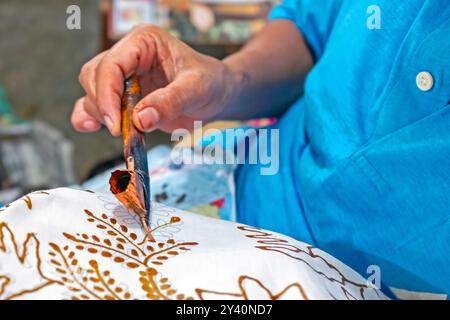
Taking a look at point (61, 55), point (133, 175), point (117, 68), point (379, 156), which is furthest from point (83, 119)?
point (61, 55)

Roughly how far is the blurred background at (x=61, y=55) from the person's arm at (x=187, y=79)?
3.58 feet

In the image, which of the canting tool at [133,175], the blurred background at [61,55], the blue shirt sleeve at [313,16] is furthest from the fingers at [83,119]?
the blurred background at [61,55]

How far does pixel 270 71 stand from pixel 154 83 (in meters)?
0.22

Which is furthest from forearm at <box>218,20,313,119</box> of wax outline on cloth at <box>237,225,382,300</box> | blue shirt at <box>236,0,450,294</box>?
wax outline on cloth at <box>237,225,382,300</box>

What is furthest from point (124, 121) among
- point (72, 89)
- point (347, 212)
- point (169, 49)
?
point (72, 89)

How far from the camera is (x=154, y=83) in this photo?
2.57ft

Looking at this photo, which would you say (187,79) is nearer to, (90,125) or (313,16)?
(90,125)

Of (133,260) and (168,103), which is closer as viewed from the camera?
(133,260)

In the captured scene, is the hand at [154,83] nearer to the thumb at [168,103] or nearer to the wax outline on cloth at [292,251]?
the thumb at [168,103]

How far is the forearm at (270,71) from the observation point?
0.88 m

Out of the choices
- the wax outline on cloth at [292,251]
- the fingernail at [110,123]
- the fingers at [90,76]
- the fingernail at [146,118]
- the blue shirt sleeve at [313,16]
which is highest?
the blue shirt sleeve at [313,16]

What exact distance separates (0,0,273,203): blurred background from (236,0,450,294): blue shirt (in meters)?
1.31

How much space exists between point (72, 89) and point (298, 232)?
1889 millimetres
